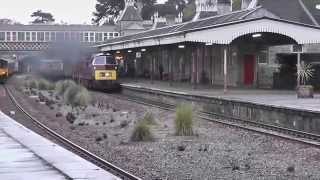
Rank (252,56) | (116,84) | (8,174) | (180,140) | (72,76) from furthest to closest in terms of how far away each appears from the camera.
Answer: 1. (72,76)
2. (116,84)
3. (252,56)
4. (180,140)
5. (8,174)

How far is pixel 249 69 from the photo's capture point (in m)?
46.6

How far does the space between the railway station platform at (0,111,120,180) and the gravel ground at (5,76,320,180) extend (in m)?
1.05

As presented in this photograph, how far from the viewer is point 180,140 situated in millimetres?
20219

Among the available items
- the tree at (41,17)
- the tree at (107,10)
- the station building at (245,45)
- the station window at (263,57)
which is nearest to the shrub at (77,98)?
the station building at (245,45)

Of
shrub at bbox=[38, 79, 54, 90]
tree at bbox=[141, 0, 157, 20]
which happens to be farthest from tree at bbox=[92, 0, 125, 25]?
shrub at bbox=[38, 79, 54, 90]

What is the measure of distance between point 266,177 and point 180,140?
7245 mm

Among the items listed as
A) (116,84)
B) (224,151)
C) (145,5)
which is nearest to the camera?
(224,151)

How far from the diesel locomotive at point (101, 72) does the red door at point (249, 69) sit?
31.8 feet

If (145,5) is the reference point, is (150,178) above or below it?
below

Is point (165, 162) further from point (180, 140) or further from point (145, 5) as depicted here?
point (145, 5)

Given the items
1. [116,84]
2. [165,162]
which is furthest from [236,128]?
[116,84]

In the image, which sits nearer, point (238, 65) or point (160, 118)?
point (160, 118)

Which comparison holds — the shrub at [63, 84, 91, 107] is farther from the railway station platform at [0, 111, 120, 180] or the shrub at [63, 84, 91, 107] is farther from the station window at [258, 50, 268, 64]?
the railway station platform at [0, 111, 120, 180]

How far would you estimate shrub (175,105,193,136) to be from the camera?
21609 mm
